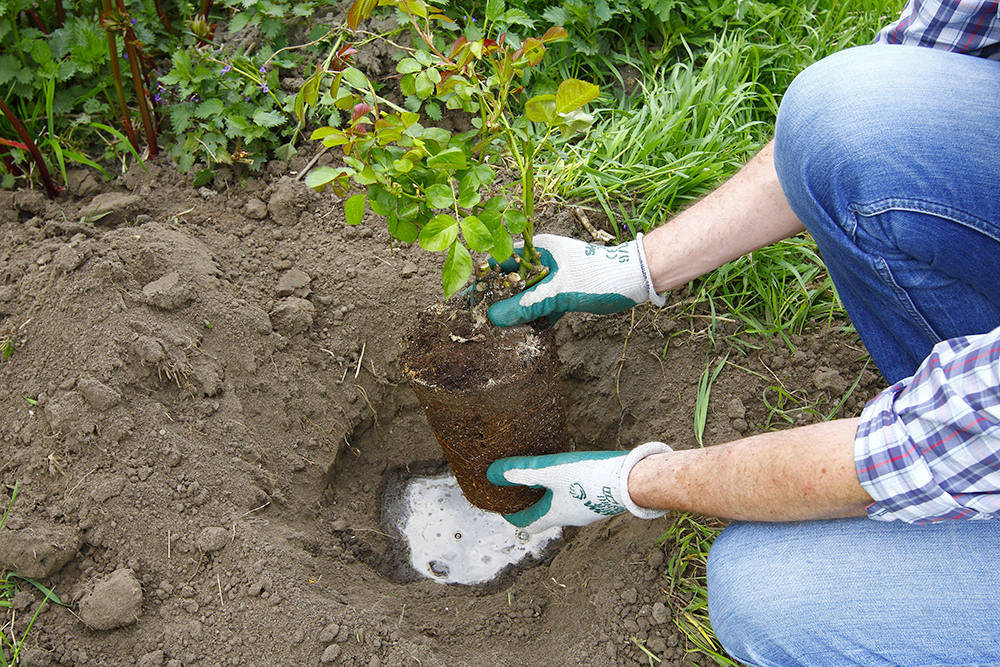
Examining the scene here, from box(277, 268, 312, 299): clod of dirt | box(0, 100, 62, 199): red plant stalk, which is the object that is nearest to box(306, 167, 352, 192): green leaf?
box(277, 268, 312, 299): clod of dirt

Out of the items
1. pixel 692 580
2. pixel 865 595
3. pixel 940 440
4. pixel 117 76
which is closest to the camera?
pixel 940 440

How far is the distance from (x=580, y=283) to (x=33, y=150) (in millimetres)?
1554

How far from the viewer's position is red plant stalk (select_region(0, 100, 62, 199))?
1.92 metres

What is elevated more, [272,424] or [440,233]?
[440,233]

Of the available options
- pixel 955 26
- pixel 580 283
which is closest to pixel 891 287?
pixel 955 26

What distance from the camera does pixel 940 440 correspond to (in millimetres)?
937

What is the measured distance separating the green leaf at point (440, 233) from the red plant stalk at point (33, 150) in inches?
55.3

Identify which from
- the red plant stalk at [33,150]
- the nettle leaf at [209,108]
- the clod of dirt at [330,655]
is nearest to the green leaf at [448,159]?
the clod of dirt at [330,655]

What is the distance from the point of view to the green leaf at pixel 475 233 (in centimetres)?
120

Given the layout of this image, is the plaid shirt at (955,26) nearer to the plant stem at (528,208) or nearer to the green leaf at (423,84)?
the plant stem at (528,208)

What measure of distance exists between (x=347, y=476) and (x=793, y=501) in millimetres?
1191

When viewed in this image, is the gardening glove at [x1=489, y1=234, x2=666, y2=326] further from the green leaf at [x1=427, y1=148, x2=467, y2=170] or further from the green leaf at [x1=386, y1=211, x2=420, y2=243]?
the green leaf at [x1=427, y1=148, x2=467, y2=170]

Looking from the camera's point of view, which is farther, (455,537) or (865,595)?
(455,537)

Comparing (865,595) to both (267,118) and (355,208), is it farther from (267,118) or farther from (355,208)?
(267,118)
